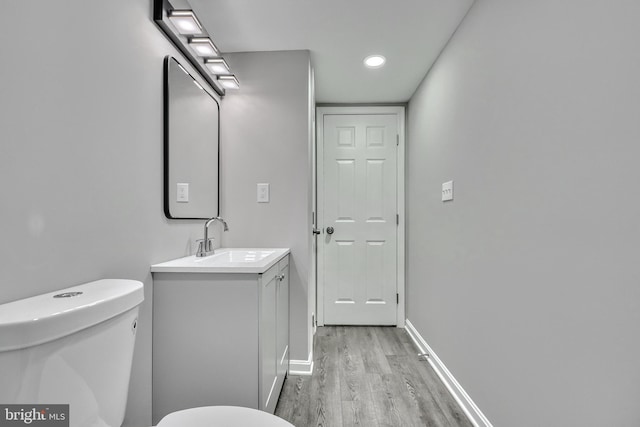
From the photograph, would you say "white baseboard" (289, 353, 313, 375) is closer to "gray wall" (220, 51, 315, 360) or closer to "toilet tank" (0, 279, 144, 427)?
"gray wall" (220, 51, 315, 360)

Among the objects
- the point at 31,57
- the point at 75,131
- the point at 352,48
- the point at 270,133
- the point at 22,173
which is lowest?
the point at 22,173

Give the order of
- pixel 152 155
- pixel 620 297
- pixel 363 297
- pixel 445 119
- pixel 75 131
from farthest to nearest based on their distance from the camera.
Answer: pixel 363 297
pixel 445 119
pixel 152 155
pixel 75 131
pixel 620 297

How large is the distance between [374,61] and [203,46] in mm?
1168

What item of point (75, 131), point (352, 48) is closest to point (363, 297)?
point (352, 48)

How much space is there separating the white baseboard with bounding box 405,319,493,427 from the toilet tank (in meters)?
1.52

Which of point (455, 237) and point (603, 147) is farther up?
point (603, 147)

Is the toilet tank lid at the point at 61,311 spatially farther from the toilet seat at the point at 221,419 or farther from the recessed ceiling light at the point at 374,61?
the recessed ceiling light at the point at 374,61

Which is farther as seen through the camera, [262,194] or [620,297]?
[262,194]

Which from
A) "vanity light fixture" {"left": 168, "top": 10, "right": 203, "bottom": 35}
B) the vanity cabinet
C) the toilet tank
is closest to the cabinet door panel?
the vanity cabinet

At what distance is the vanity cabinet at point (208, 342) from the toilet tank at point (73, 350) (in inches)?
17.0

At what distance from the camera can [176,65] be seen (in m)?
1.55

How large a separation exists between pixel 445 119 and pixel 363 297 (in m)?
1.77

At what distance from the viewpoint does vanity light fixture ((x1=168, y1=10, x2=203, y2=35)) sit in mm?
1450

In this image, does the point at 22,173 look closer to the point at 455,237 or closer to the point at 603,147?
the point at 603,147
